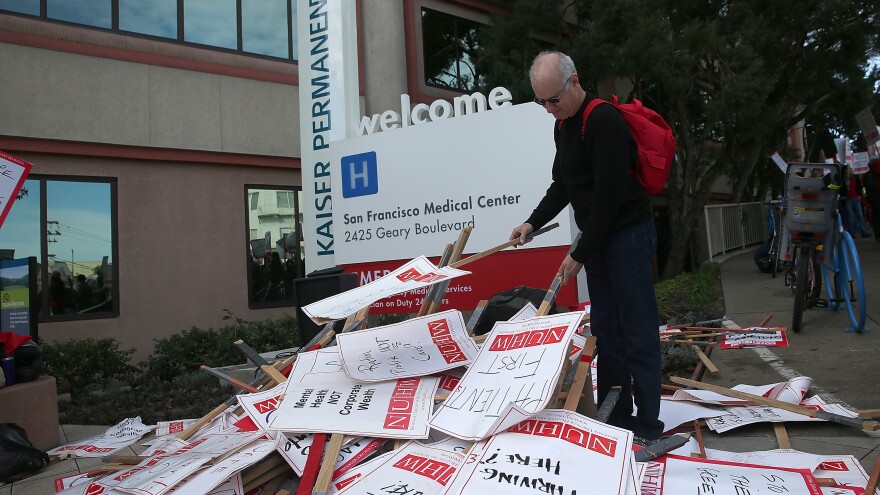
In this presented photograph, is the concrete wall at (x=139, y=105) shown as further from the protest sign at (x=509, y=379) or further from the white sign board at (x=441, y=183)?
the protest sign at (x=509, y=379)

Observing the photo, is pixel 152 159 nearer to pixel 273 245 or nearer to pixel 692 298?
pixel 273 245

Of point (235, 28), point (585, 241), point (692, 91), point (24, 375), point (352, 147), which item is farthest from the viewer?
point (692, 91)

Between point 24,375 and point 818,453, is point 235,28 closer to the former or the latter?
point 24,375

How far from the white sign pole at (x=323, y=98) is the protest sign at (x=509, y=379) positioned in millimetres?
4994

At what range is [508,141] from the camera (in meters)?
6.43

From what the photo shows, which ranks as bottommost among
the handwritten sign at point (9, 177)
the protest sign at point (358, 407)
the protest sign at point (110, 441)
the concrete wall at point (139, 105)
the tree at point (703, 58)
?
the protest sign at point (110, 441)

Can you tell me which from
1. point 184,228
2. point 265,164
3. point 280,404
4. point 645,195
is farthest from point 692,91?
point 280,404

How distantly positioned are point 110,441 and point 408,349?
8.66 ft

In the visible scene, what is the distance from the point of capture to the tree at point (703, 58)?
11.7 m

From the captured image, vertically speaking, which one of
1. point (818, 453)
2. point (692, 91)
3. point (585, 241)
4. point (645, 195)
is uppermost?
point (692, 91)

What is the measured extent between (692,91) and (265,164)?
28.2 ft

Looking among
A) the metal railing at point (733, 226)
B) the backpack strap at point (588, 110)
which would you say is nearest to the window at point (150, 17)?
the backpack strap at point (588, 110)

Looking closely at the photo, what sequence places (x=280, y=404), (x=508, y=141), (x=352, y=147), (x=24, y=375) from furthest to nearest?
(x=352, y=147) → (x=508, y=141) → (x=24, y=375) → (x=280, y=404)

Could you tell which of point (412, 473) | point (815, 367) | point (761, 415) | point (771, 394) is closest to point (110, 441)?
point (412, 473)
